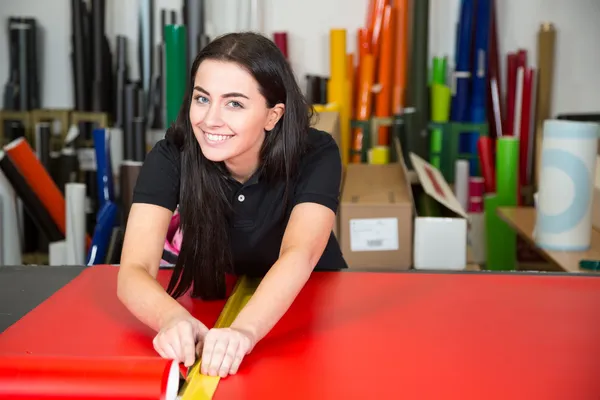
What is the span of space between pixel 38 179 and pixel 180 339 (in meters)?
2.41

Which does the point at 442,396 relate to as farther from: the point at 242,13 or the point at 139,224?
the point at 242,13

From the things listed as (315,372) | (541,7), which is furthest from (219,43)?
(541,7)

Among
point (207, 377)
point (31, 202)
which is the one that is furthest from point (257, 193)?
point (31, 202)

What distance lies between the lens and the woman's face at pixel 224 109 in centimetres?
126

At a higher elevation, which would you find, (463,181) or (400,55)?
(400,55)

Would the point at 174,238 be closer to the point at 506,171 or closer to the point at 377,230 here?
the point at 377,230

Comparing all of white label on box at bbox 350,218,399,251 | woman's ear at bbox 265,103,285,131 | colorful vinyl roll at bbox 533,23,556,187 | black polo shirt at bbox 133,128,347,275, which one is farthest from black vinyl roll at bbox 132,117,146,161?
woman's ear at bbox 265,103,285,131

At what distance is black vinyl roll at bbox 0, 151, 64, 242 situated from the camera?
3.12 m

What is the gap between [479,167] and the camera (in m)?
3.45

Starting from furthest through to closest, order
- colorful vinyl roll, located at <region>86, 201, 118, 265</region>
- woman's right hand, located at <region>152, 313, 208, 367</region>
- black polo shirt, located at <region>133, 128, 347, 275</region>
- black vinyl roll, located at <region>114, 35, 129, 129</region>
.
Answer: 1. black vinyl roll, located at <region>114, 35, 129, 129</region>
2. colorful vinyl roll, located at <region>86, 201, 118, 265</region>
3. black polo shirt, located at <region>133, 128, 347, 275</region>
4. woman's right hand, located at <region>152, 313, 208, 367</region>

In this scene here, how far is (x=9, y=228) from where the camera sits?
3.28 metres

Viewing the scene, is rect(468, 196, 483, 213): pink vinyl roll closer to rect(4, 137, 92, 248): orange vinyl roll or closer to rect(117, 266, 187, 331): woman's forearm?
rect(4, 137, 92, 248): orange vinyl roll

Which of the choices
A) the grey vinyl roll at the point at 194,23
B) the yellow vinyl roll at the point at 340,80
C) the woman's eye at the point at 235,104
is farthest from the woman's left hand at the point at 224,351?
the grey vinyl roll at the point at 194,23

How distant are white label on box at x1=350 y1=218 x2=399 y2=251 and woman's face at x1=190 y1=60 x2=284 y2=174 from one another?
1.21m
